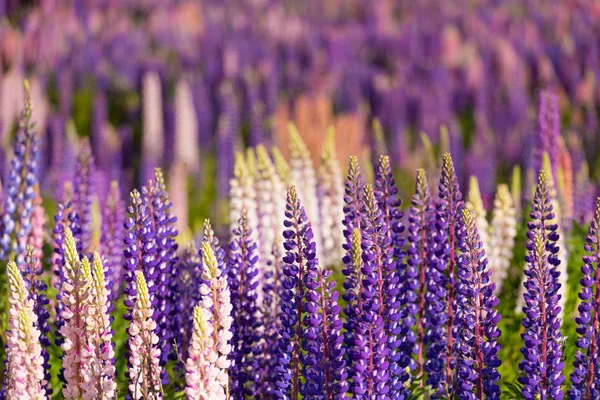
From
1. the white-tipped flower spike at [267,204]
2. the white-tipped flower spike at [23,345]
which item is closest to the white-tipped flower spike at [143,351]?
the white-tipped flower spike at [23,345]

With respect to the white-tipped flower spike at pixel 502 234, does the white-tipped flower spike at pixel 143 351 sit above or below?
below

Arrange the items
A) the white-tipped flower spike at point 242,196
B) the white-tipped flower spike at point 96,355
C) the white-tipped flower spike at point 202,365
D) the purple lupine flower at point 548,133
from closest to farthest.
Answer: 1. the white-tipped flower spike at point 202,365
2. the white-tipped flower spike at point 96,355
3. the white-tipped flower spike at point 242,196
4. the purple lupine flower at point 548,133

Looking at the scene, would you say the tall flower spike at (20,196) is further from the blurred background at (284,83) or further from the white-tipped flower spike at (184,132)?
the white-tipped flower spike at (184,132)

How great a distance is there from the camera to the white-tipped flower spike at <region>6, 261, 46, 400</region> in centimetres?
274

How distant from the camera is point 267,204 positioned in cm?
470

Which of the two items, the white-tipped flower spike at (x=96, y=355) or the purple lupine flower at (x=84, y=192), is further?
the purple lupine flower at (x=84, y=192)

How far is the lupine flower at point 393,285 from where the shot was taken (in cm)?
304

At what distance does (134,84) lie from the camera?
34.7 ft

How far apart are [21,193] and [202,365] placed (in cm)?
205

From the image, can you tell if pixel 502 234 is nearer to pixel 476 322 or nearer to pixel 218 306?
pixel 476 322

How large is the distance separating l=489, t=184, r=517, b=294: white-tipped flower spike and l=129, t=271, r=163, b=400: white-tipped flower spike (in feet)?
7.27

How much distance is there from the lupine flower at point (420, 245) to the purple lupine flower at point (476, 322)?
1.68 feet

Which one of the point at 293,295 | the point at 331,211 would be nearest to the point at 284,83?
the point at 331,211

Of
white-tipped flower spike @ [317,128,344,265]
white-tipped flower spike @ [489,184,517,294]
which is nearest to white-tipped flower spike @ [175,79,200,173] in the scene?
white-tipped flower spike @ [317,128,344,265]
